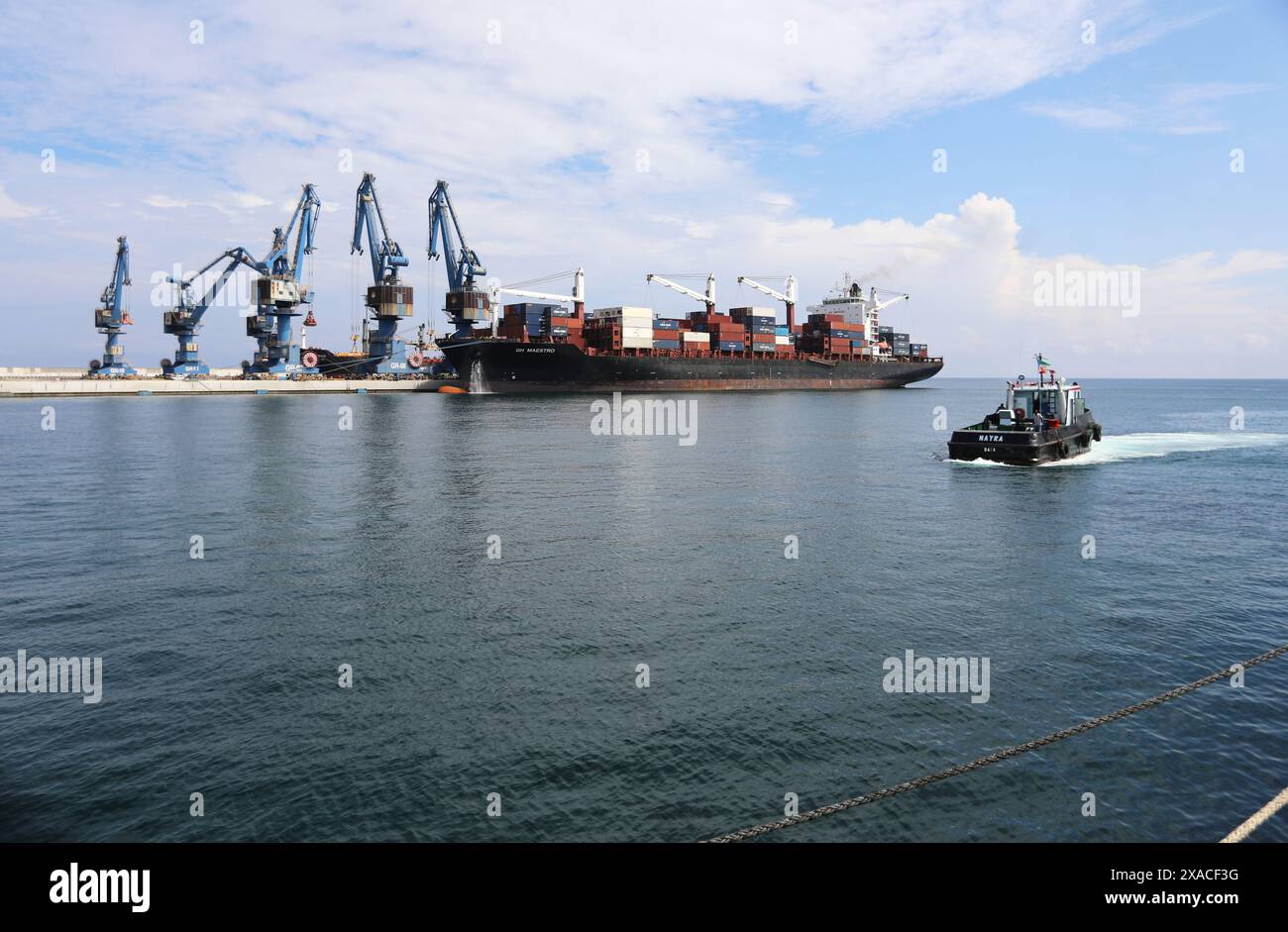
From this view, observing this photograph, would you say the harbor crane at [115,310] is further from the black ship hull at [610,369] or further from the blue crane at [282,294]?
the black ship hull at [610,369]

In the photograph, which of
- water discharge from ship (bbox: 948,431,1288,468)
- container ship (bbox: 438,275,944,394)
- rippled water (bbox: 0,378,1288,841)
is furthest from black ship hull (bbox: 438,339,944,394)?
rippled water (bbox: 0,378,1288,841)

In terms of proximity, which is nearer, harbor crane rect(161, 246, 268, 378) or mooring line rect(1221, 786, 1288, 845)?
mooring line rect(1221, 786, 1288, 845)

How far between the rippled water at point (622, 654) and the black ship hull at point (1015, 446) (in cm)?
852

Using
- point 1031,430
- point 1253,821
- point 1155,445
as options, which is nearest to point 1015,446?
point 1031,430

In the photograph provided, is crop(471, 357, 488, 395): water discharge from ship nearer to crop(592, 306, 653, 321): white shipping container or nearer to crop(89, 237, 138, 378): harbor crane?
crop(592, 306, 653, 321): white shipping container

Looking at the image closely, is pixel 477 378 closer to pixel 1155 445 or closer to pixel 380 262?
pixel 380 262

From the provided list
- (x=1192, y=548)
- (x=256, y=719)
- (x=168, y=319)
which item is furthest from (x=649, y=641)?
(x=168, y=319)

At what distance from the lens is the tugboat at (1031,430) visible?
49000 millimetres

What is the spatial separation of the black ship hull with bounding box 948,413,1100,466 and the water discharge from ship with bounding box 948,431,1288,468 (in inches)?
24.8

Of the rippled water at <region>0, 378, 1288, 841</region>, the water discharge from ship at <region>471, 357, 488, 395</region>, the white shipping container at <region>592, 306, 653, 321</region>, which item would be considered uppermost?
the white shipping container at <region>592, 306, 653, 321</region>

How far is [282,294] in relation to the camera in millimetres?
145250

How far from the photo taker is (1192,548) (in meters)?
27.9

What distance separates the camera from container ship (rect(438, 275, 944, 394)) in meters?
127
